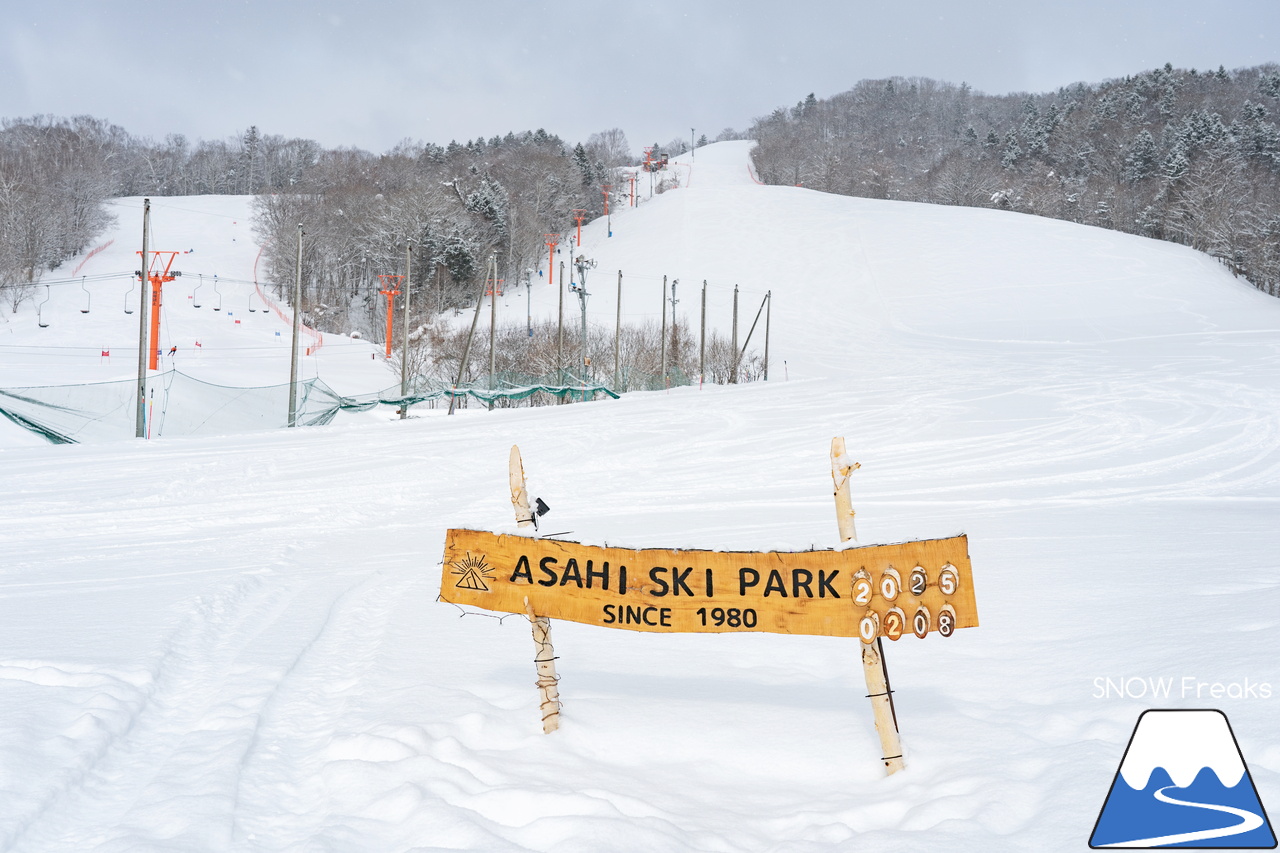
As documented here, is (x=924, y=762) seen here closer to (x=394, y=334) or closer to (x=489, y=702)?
(x=489, y=702)

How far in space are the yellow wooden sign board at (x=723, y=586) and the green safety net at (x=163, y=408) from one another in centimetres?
2061

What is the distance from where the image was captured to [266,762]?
4.73 meters

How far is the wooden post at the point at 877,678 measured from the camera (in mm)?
4508

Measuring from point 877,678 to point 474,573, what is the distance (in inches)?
95.2

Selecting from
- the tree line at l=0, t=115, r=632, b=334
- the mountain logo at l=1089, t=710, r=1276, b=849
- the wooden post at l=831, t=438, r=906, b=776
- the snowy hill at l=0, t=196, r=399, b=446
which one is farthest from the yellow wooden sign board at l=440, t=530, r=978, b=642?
the tree line at l=0, t=115, r=632, b=334

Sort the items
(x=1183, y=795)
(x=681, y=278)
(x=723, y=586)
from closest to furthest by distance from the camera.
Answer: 1. (x=1183, y=795)
2. (x=723, y=586)
3. (x=681, y=278)

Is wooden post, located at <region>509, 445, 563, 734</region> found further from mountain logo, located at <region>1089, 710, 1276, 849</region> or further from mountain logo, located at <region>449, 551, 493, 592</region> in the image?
mountain logo, located at <region>1089, 710, 1276, 849</region>

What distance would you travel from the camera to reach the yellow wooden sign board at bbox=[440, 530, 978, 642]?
430 cm

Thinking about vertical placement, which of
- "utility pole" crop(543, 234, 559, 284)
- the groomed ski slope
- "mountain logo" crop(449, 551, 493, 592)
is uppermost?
"utility pole" crop(543, 234, 559, 284)

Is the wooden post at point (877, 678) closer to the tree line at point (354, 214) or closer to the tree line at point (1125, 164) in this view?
the tree line at point (354, 214)

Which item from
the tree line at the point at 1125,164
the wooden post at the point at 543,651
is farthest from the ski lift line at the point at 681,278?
the wooden post at the point at 543,651

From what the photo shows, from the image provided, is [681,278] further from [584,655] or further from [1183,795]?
[1183,795]

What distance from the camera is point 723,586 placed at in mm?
4707

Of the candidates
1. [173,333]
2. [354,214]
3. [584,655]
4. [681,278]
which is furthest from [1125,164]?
[584,655]
